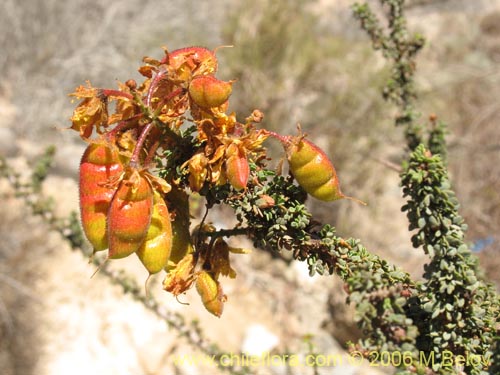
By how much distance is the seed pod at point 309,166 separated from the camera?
0.72m

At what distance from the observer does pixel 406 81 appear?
1.23m

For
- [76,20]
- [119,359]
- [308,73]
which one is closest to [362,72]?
[308,73]

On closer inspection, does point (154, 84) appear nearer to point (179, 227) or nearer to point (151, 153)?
point (151, 153)

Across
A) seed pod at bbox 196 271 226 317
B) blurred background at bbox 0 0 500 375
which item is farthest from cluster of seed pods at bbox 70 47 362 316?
blurred background at bbox 0 0 500 375

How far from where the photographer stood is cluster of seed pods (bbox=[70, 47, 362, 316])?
2.22 feet

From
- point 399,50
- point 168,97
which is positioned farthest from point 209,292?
point 399,50

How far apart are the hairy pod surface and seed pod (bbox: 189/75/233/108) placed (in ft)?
0.42

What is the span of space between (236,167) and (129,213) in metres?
0.16

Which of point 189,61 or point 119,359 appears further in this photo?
point 119,359

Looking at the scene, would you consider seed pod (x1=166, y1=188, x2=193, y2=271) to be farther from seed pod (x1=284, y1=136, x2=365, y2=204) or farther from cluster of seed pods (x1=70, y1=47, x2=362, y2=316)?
seed pod (x1=284, y1=136, x2=365, y2=204)

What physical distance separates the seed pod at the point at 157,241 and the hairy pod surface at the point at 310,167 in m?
0.21

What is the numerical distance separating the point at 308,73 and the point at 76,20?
253 cm

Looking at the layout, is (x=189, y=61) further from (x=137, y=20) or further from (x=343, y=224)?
(x=137, y=20)

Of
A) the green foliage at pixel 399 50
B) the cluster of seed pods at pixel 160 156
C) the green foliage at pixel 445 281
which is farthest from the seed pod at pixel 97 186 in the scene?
the green foliage at pixel 399 50
